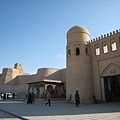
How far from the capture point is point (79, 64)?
21938mm

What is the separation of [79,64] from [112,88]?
545 cm

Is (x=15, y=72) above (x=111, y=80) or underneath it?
above

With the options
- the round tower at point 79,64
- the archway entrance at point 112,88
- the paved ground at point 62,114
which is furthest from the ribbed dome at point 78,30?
the paved ground at point 62,114

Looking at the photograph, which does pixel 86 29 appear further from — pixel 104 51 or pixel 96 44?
pixel 104 51

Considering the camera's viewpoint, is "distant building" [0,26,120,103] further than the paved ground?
Yes

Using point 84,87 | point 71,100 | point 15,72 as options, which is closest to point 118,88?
point 84,87

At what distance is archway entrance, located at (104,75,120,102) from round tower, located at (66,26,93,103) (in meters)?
1.95

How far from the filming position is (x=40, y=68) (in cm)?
5172

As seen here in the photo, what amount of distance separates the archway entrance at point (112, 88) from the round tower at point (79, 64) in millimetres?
1952

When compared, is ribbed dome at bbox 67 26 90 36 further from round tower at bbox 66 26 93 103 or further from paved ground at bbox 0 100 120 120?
paved ground at bbox 0 100 120 120

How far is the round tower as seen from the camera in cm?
2142

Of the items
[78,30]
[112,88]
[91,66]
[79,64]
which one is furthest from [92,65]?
[78,30]

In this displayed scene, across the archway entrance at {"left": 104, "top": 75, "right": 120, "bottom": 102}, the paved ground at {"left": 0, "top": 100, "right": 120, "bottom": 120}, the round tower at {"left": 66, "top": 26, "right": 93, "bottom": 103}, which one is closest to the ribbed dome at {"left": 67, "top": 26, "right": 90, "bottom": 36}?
the round tower at {"left": 66, "top": 26, "right": 93, "bottom": 103}

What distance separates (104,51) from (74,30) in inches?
199
